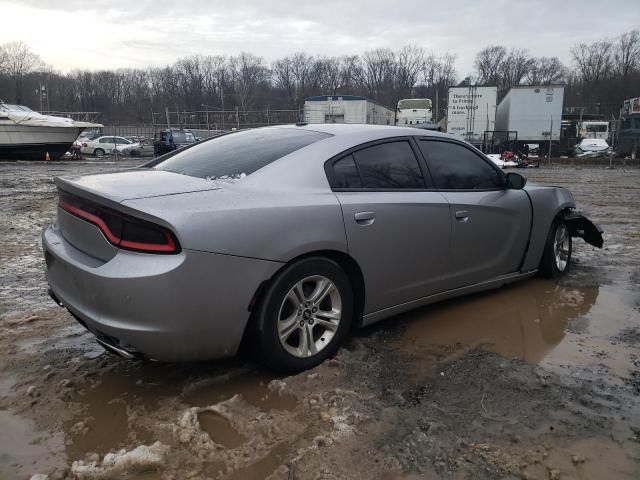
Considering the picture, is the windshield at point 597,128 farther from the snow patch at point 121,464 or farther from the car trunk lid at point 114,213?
the snow patch at point 121,464

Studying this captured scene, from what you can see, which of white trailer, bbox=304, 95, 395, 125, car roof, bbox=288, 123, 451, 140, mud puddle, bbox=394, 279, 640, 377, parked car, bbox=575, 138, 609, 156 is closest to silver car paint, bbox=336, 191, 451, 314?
mud puddle, bbox=394, 279, 640, 377

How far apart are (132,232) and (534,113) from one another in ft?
102

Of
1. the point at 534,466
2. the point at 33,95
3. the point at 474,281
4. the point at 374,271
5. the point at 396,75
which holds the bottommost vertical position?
the point at 534,466

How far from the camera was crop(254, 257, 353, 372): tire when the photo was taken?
2.82 meters

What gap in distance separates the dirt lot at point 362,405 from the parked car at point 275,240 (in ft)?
0.97

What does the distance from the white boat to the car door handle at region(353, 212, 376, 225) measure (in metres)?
26.1

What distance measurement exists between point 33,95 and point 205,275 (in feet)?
310

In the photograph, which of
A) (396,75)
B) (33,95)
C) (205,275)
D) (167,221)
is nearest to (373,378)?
(205,275)

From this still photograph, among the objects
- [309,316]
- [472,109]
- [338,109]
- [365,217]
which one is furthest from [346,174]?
[338,109]

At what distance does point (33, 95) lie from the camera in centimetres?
8219

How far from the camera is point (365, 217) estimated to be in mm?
3227

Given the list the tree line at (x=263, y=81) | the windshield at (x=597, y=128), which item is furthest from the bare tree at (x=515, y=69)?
the windshield at (x=597, y=128)

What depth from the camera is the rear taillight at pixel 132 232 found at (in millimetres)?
2502

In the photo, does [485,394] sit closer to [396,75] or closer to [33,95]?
[33,95]
